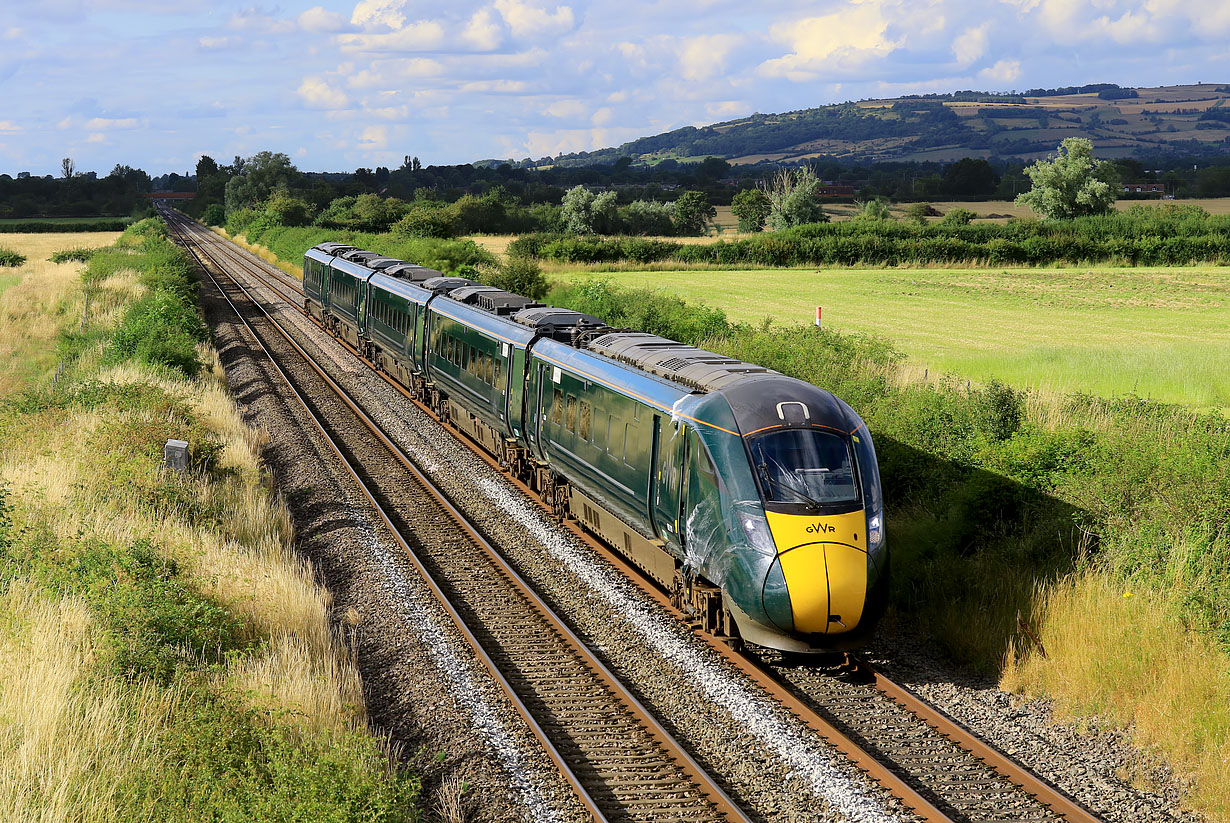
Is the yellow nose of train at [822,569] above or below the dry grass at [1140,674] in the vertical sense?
above

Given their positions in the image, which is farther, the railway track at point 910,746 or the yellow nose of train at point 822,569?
the yellow nose of train at point 822,569

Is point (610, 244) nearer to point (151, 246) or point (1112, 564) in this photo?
point (151, 246)

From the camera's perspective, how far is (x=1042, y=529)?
12.7m

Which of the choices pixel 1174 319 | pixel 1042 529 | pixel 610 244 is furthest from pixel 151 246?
pixel 1042 529

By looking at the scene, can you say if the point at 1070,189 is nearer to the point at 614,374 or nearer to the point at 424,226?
the point at 424,226

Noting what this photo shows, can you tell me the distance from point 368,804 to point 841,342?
1646cm

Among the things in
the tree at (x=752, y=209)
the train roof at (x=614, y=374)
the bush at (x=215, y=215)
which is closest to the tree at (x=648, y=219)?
the tree at (x=752, y=209)

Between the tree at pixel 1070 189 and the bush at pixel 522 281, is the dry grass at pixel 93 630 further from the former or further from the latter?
the tree at pixel 1070 189

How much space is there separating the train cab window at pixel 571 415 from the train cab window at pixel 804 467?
5.14 metres

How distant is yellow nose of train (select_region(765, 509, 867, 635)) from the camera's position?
33.2 feet

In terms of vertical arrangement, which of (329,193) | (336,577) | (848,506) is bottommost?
(336,577)

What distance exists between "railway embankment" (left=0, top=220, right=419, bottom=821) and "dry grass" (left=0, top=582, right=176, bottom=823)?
0.02 m

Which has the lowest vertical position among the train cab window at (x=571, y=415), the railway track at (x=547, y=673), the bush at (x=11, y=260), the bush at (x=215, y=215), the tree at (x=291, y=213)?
the railway track at (x=547, y=673)

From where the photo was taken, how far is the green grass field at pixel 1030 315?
25.1 meters
